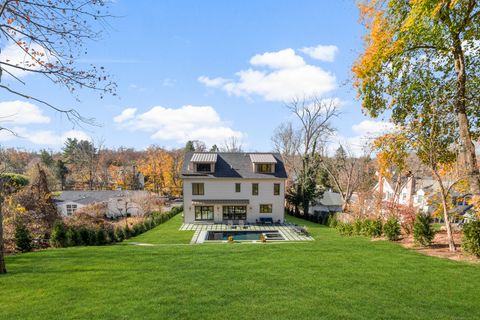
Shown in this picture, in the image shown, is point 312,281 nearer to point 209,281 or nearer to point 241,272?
point 241,272

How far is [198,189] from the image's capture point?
24281 millimetres

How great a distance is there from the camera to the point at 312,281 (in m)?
6.74

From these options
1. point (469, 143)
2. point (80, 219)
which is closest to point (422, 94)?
point (469, 143)

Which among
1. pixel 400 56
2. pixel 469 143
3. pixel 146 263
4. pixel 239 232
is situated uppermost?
pixel 400 56

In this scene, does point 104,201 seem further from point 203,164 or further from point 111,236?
point 111,236

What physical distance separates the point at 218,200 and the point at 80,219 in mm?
12470

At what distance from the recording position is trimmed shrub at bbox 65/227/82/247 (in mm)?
14602

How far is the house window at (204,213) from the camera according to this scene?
2441 centimetres

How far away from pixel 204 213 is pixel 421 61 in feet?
66.4

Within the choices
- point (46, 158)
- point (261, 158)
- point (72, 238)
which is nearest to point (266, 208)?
point (261, 158)

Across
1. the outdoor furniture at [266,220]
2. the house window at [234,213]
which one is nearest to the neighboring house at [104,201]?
the house window at [234,213]

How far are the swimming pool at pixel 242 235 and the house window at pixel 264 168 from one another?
6468 mm

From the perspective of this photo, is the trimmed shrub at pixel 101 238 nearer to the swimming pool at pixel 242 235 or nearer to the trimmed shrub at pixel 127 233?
the trimmed shrub at pixel 127 233

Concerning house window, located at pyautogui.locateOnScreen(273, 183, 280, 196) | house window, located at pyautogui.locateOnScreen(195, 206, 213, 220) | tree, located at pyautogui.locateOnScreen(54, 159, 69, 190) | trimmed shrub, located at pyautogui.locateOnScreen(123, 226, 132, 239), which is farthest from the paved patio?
tree, located at pyautogui.locateOnScreen(54, 159, 69, 190)
